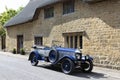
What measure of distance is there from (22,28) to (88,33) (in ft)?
41.0

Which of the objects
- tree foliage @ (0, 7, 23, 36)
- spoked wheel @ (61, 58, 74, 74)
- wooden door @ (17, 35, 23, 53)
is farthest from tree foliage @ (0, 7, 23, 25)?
spoked wheel @ (61, 58, 74, 74)

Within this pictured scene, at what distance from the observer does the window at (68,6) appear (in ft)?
67.3

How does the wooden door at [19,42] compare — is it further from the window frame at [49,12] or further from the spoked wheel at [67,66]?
the spoked wheel at [67,66]

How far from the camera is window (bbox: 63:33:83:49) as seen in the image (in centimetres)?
1942

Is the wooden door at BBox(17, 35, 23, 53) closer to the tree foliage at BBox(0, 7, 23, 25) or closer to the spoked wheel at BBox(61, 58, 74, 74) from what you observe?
the tree foliage at BBox(0, 7, 23, 25)

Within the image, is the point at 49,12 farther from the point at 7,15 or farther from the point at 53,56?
the point at 7,15

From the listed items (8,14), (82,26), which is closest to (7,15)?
(8,14)

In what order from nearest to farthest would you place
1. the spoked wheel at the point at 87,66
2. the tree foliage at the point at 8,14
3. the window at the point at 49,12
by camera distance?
1. the spoked wheel at the point at 87,66
2. the window at the point at 49,12
3. the tree foliage at the point at 8,14

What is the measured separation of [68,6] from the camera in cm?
2098

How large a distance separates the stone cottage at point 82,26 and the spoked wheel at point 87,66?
191cm

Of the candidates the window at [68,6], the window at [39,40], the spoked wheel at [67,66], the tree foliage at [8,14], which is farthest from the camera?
the tree foliage at [8,14]

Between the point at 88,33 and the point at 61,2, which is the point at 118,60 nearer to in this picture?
the point at 88,33

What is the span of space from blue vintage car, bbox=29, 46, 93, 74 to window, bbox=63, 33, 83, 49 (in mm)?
3522

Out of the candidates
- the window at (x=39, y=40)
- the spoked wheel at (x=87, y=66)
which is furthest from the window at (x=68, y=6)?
the spoked wheel at (x=87, y=66)
